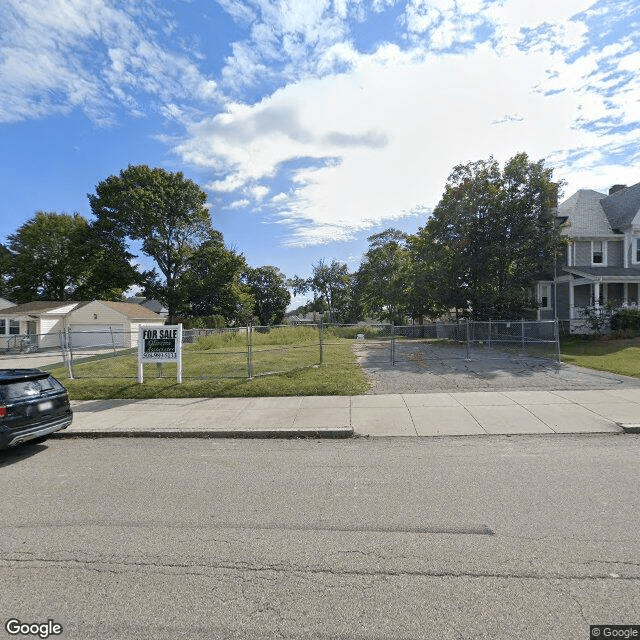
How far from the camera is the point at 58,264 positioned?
47344mm

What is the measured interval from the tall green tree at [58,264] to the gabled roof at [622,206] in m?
43.2

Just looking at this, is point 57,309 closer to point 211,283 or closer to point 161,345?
point 211,283

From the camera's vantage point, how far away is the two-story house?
25266 mm

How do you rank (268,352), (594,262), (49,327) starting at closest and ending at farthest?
(268,352), (594,262), (49,327)

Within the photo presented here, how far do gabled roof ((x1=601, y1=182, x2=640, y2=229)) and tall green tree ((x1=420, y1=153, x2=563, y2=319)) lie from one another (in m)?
7.86

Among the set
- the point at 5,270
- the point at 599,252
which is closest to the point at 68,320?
the point at 5,270

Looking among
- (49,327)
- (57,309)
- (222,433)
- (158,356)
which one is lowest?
(222,433)

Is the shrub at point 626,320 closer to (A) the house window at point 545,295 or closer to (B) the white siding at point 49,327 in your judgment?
(A) the house window at point 545,295

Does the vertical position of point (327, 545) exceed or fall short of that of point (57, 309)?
it falls short

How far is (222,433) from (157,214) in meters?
40.7

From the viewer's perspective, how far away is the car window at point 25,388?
5.84 meters

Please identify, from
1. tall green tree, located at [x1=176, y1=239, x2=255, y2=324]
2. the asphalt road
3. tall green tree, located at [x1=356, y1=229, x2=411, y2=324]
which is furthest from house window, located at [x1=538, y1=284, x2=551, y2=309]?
tall green tree, located at [x1=176, y1=239, x2=255, y2=324]

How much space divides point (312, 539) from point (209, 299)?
42.8m

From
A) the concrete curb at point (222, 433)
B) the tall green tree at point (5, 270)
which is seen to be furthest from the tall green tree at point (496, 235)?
the tall green tree at point (5, 270)
